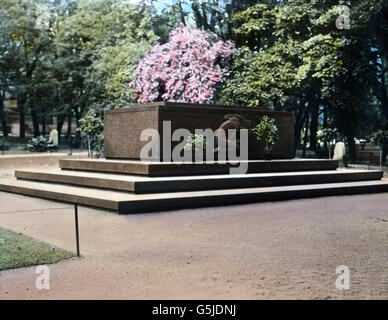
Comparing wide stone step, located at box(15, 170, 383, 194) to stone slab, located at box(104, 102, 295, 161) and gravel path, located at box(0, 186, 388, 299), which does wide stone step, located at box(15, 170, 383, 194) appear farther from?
stone slab, located at box(104, 102, 295, 161)

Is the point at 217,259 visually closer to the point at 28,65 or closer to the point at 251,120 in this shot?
the point at 251,120

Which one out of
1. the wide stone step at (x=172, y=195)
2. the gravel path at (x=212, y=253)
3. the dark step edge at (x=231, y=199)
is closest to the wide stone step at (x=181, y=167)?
the wide stone step at (x=172, y=195)

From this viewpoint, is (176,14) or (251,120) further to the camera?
(176,14)

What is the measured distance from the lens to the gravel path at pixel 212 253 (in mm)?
5605

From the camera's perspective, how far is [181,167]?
47.9 ft

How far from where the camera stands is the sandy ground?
561cm

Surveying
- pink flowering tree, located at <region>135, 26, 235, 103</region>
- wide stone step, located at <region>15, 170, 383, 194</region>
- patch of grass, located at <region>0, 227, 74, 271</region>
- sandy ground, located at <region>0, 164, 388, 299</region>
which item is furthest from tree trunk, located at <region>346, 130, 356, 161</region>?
patch of grass, located at <region>0, 227, 74, 271</region>

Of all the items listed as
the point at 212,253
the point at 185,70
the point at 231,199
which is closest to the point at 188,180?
the point at 231,199

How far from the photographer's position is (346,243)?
8227 mm

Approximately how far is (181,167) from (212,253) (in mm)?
7306

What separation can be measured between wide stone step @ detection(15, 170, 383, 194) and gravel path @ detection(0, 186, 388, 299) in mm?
1624

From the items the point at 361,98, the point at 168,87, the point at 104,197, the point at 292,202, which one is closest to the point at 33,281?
the point at 104,197

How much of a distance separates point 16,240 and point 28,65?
4052cm

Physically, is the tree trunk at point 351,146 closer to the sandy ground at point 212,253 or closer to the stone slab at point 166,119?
the stone slab at point 166,119
